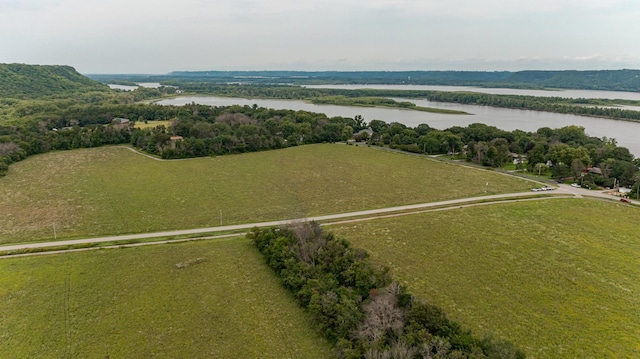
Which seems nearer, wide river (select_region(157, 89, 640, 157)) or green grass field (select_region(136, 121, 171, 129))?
wide river (select_region(157, 89, 640, 157))

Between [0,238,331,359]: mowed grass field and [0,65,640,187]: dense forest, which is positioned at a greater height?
[0,65,640,187]: dense forest

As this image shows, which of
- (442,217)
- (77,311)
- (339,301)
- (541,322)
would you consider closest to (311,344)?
(339,301)

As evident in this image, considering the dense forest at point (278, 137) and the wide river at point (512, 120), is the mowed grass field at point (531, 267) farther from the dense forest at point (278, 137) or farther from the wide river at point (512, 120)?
the wide river at point (512, 120)

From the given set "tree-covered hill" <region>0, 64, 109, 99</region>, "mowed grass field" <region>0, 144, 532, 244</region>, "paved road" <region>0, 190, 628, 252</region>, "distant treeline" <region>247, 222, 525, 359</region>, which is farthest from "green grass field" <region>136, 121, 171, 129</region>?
"distant treeline" <region>247, 222, 525, 359</region>

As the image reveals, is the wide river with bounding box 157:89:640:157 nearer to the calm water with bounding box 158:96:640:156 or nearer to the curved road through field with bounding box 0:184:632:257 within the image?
the calm water with bounding box 158:96:640:156

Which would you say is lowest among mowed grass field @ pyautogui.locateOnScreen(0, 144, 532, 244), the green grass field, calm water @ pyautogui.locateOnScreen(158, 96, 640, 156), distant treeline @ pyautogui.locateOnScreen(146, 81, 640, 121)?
mowed grass field @ pyautogui.locateOnScreen(0, 144, 532, 244)

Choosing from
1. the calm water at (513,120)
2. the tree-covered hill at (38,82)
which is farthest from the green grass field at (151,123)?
the tree-covered hill at (38,82)

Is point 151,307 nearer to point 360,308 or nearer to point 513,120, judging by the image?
point 360,308
